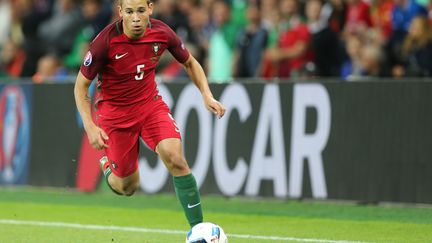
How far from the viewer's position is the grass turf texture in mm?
10516

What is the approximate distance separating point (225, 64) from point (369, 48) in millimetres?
2969

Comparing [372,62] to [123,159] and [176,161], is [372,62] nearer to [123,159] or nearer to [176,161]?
[123,159]

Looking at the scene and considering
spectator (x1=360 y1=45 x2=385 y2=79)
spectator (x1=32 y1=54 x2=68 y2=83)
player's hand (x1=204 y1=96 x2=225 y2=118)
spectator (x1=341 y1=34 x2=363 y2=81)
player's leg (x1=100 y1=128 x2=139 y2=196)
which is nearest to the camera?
player's hand (x1=204 y1=96 x2=225 y2=118)

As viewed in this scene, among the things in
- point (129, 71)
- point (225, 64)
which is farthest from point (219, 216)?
point (225, 64)

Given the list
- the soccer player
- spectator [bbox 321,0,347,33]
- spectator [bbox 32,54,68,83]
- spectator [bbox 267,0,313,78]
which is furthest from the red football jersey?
spectator [bbox 32,54,68,83]

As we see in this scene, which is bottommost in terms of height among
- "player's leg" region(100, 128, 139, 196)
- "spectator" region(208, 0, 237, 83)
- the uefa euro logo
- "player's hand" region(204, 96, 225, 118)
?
the uefa euro logo

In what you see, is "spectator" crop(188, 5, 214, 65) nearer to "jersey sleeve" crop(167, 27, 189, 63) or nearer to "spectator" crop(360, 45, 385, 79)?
"spectator" crop(360, 45, 385, 79)

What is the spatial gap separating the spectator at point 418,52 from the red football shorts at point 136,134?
529 cm

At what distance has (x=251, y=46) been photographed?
16156 mm

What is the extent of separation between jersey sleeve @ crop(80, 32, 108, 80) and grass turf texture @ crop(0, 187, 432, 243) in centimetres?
181

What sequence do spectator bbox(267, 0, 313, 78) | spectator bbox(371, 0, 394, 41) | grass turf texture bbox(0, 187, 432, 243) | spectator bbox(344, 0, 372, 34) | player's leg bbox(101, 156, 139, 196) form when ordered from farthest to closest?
1. spectator bbox(344, 0, 372, 34)
2. spectator bbox(371, 0, 394, 41)
3. spectator bbox(267, 0, 313, 78)
4. grass turf texture bbox(0, 187, 432, 243)
5. player's leg bbox(101, 156, 139, 196)

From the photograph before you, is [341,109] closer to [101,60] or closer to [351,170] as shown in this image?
[351,170]

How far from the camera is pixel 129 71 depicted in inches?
378

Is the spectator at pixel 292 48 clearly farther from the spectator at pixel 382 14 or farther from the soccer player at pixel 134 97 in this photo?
the soccer player at pixel 134 97
